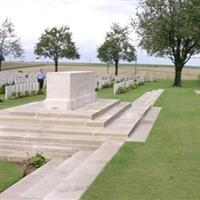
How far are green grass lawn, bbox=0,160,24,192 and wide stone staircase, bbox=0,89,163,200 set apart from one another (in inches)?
8.6

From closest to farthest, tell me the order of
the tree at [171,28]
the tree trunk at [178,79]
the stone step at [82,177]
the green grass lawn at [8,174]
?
the stone step at [82,177], the green grass lawn at [8,174], the tree at [171,28], the tree trunk at [178,79]

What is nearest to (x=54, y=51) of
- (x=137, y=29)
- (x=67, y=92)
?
(x=137, y=29)

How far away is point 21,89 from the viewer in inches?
987

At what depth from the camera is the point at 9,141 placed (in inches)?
444

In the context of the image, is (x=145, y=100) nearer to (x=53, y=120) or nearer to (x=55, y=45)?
(x=53, y=120)

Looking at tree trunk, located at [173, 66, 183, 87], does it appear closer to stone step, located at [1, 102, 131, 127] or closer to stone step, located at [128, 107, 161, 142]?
stone step, located at [128, 107, 161, 142]

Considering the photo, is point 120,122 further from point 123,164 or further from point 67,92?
point 123,164

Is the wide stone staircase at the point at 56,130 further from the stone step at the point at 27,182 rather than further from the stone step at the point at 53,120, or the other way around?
the stone step at the point at 27,182

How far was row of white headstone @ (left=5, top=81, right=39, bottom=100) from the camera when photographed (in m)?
23.3

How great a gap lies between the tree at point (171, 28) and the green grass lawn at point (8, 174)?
98.0 ft

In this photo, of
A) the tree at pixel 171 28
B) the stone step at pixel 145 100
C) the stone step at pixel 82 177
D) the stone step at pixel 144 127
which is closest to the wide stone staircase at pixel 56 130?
the stone step at pixel 144 127

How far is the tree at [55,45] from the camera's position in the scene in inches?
2079

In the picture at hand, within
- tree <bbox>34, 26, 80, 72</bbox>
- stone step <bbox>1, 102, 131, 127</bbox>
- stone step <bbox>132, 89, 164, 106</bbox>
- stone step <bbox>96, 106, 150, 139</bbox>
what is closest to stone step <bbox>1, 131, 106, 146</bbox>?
stone step <bbox>96, 106, 150, 139</bbox>

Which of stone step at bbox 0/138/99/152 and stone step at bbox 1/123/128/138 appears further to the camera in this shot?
stone step at bbox 1/123/128/138
